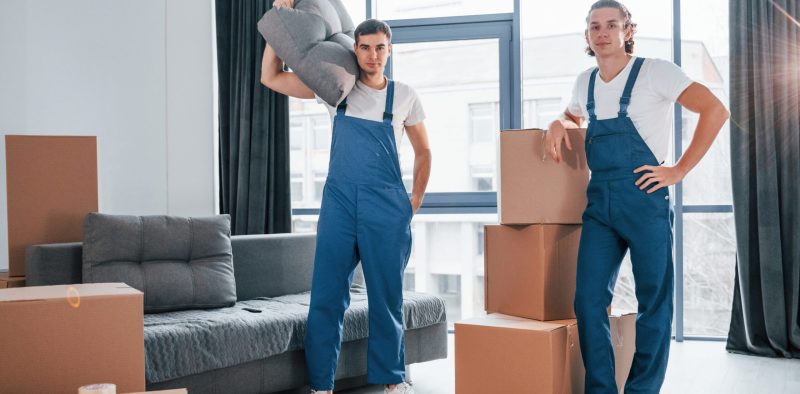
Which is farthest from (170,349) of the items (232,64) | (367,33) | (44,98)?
(232,64)

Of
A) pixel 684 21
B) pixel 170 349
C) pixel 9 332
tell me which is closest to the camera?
pixel 9 332

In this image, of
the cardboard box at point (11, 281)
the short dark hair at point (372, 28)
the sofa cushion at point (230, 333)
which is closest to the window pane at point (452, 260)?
the sofa cushion at point (230, 333)

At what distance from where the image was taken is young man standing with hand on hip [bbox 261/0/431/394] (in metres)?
2.84

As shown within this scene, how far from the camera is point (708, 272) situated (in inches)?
183

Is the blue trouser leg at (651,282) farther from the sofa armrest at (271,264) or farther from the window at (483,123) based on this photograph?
the window at (483,123)

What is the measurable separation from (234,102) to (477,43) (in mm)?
1598

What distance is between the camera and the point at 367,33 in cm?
291

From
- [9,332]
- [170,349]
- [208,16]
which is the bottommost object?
[170,349]

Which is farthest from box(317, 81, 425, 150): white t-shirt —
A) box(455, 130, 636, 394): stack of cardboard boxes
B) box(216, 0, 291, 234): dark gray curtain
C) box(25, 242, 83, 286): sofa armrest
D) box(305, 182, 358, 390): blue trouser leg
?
box(216, 0, 291, 234): dark gray curtain

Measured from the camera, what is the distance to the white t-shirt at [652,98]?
103 inches

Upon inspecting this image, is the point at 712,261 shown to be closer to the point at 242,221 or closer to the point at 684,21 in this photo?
the point at 684,21

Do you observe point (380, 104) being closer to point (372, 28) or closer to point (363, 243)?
point (372, 28)

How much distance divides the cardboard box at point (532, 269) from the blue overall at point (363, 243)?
342mm

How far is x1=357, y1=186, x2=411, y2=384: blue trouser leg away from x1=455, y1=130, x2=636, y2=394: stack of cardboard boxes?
247mm
